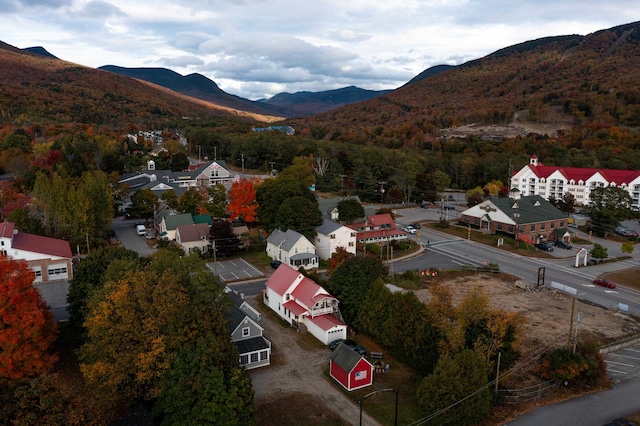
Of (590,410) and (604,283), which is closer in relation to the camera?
(590,410)

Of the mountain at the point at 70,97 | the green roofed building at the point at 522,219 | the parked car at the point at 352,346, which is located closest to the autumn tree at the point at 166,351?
the parked car at the point at 352,346

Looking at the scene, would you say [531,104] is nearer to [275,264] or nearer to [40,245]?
[275,264]

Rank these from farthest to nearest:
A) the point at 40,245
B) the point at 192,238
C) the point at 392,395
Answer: the point at 192,238
the point at 40,245
the point at 392,395

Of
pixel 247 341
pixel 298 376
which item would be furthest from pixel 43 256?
pixel 298 376

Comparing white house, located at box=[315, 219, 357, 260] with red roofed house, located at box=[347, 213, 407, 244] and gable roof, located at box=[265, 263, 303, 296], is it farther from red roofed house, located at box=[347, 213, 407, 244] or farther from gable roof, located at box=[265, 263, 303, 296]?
gable roof, located at box=[265, 263, 303, 296]

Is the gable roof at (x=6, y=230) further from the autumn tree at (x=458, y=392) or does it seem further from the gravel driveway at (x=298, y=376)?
the autumn tree at (x=458, y=392)

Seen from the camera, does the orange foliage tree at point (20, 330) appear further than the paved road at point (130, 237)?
No

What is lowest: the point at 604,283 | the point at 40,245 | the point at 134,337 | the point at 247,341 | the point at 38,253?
the point at 604,283
